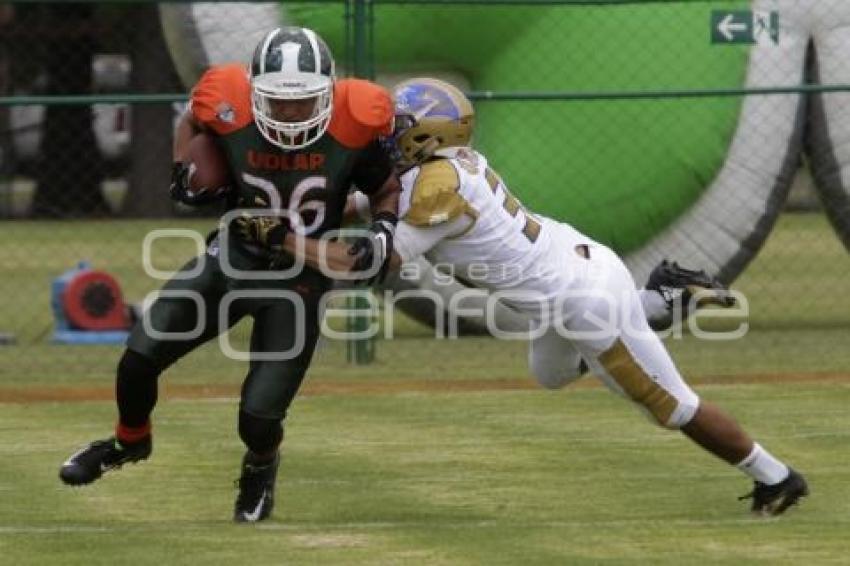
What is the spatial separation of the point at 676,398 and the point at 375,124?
1.41m

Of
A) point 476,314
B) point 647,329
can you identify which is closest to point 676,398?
point 647,329

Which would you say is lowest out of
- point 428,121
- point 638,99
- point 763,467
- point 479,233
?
point 638,99

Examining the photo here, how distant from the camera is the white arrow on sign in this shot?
14164 mm

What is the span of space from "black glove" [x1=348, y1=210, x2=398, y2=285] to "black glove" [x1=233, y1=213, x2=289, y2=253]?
0.24m

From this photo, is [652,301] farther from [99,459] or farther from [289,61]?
[99,459]

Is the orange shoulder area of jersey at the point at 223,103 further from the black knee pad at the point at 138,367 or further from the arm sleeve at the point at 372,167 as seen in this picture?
the black knee pad at the point at 138,367

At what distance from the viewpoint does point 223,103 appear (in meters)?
7.66

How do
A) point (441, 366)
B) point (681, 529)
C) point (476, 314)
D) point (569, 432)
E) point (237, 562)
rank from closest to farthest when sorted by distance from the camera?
1. point (237, 562)
2. point (681, 529)
3. point (569, 432)
4. point (441, 366)
5. point (476, 314)

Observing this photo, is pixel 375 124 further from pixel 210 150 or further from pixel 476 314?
pixel 476 314

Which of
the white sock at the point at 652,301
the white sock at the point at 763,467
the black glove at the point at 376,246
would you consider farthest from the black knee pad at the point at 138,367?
the white sock at the point at 763,467

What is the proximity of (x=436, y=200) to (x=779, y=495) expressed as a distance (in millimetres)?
1604

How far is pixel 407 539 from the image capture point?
24.5ft

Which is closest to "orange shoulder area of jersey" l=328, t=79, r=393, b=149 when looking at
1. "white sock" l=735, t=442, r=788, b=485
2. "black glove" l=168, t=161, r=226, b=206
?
"black glove" l=168, t=161, r=226, b=206

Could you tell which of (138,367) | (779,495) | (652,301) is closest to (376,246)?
(138,367)
